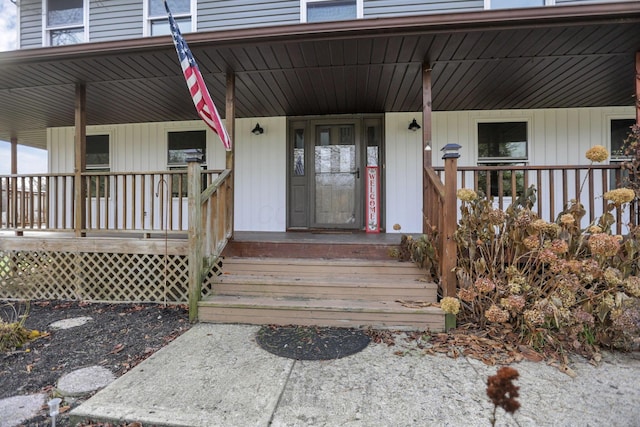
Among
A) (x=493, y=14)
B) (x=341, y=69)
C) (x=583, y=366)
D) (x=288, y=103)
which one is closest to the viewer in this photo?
(x=583, y=366)

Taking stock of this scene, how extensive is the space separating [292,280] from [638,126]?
384cm

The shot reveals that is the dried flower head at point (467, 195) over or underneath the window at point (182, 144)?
underneath

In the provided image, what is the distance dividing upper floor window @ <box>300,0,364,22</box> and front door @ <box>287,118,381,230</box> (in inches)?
64.3

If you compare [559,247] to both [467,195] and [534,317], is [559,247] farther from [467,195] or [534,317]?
[467,195]

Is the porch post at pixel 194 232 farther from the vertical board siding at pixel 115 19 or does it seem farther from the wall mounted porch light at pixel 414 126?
the vertical board siding at pixel 115 19

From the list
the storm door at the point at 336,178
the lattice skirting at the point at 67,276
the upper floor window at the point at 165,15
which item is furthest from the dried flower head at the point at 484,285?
the upper floor window at the point at 165,15

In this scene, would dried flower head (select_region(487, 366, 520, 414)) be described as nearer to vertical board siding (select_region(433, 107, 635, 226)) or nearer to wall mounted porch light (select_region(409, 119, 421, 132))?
wall mounted porch light (select_region(409, 119, 421, 132))

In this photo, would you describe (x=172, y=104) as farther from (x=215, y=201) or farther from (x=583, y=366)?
(x=583, y=366)

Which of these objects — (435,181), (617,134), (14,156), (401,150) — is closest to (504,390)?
(435,181)

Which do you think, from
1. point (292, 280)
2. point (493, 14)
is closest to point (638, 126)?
point (493, 14)

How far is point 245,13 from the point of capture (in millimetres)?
5531

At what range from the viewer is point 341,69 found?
13.6 feet

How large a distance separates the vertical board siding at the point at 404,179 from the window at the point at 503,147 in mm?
1121

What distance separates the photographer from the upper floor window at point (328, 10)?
5305 mm
